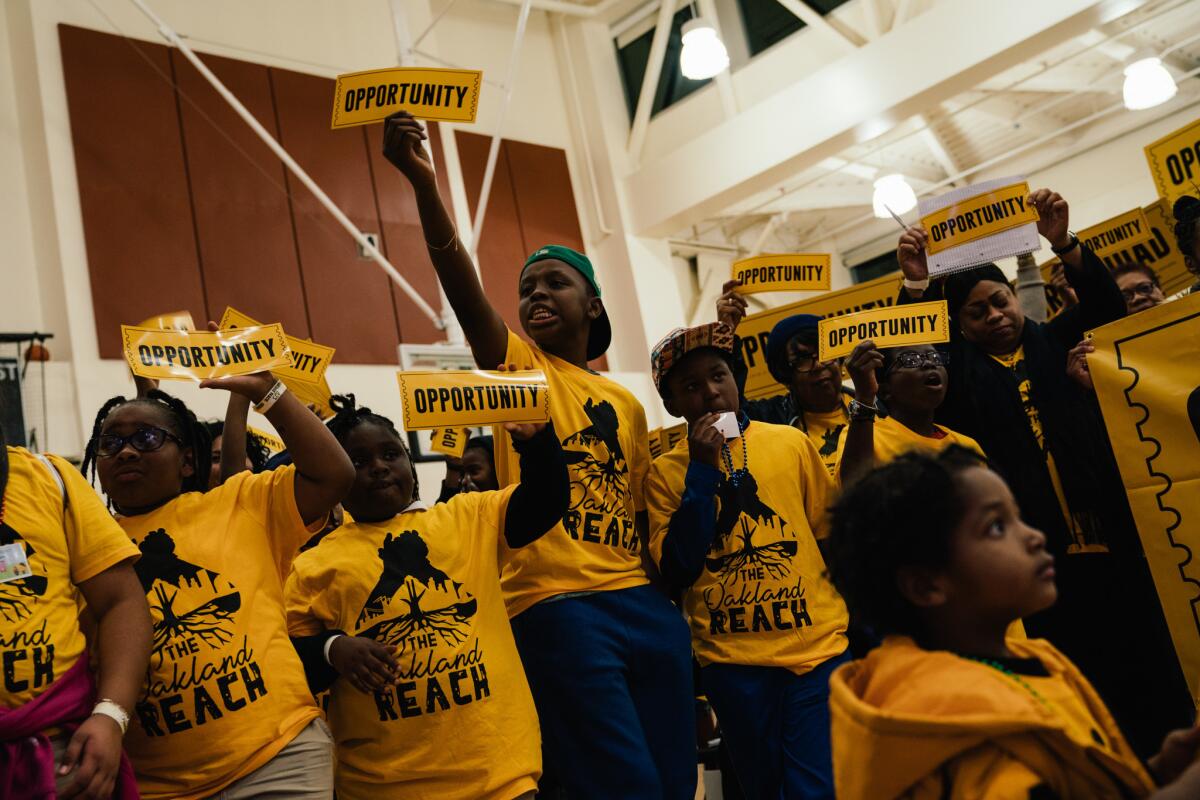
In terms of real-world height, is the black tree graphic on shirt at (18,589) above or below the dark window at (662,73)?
below

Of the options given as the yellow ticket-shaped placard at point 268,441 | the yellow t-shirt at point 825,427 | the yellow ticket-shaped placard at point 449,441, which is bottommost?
the yellow t-shirt at point 825,427

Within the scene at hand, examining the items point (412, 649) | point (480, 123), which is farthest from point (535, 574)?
point (480, 123)

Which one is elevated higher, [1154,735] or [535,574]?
[535,574]

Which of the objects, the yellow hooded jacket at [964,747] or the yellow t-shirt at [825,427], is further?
the yellow t-shirt at [825,427]

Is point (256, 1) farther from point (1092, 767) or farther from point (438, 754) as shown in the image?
point (1092, 767)

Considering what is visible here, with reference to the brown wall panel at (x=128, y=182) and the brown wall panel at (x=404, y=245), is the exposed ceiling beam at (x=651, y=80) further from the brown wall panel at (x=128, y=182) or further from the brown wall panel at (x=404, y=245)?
the brown wall panel at (x=128, y=182)

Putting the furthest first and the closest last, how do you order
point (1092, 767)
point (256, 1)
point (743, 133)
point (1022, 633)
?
point (743, 133), point (256, 1), point (1022, 633), point (1092, 767)

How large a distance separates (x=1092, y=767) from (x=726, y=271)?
38.3ft

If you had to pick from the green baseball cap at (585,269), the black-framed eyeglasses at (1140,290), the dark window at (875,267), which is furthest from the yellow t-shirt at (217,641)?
the dark window at (875,267)

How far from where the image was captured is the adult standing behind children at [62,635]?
1.90 m

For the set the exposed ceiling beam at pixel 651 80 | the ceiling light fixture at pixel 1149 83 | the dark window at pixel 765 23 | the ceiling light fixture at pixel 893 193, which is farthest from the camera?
the exposed ceiling beam at pixel 651 80

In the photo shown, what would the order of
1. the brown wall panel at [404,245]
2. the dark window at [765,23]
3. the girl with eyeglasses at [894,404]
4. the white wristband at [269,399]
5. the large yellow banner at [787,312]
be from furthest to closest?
1. the dark window at [765,23]
2. the brown wall panel at [404,245]
3. the large yellow banner at [787,312]
4. the girl with eyeglasses at [894,404]
5. the white wristband at [269,399]

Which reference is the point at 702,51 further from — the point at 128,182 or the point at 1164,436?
the point at 1164,436

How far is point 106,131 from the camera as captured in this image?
25.4 ft
